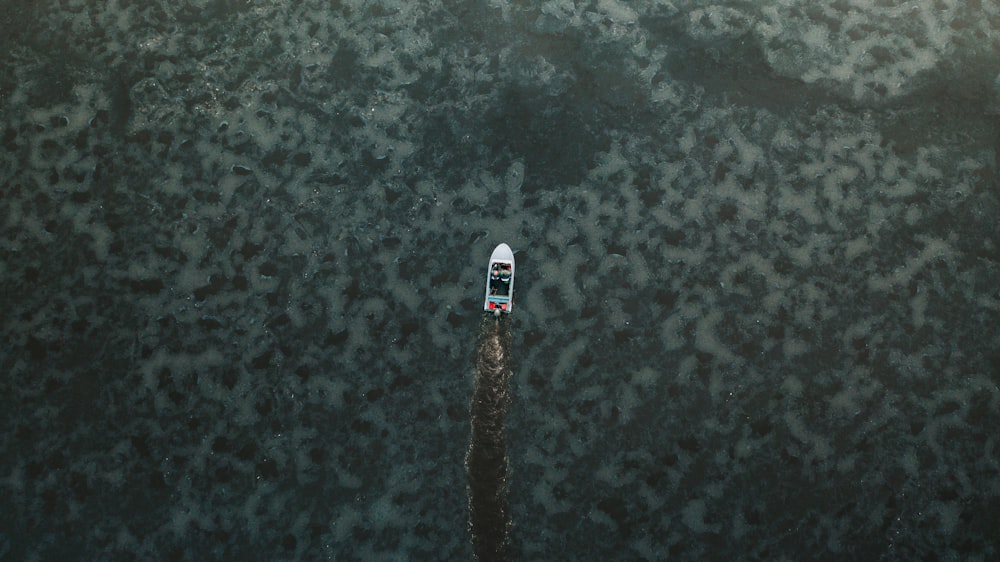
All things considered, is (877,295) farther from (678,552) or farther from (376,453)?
(376,453)

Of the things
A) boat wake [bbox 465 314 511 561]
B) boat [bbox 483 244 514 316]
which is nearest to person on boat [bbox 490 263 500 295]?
boat [bbox 483 244 514 316]

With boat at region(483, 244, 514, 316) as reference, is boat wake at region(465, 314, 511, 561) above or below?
below

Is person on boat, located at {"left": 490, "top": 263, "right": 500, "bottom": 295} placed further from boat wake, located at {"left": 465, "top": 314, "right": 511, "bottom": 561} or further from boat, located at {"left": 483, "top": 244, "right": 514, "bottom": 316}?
boat wake, located at {"left": 465, "top": 314, "right": 511, "bottom": 561}

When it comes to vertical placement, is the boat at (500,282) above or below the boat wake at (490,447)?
above

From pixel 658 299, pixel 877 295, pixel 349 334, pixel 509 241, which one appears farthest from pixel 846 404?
pixel 349 334

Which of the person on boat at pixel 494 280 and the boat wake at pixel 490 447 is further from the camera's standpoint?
the person on boat at pixel 494 280

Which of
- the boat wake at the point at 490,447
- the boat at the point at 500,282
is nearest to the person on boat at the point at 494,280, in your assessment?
the boat at the point at 500,282

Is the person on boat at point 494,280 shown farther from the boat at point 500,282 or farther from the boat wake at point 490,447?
the boat wake at point 490,447
